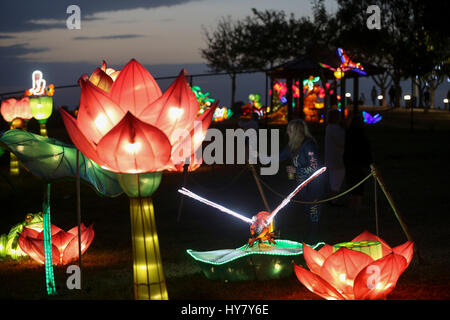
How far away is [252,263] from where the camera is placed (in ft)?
21.5

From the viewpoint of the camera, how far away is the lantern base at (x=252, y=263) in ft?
21.3

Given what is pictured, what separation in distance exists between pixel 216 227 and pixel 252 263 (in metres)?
4.00

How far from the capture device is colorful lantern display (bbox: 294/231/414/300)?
5262 millimetres

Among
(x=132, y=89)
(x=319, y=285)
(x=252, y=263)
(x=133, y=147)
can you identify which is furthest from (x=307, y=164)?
(x=133, y=147)

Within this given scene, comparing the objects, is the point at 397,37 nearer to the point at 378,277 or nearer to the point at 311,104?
the point at 311,104

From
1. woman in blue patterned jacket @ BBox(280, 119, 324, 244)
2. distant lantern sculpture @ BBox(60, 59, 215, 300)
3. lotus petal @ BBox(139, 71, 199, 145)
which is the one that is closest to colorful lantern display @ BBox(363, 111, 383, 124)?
woman in blue patterned jacket @ BBox(280, 119, 324, 244)

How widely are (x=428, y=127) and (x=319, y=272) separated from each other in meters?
27.9

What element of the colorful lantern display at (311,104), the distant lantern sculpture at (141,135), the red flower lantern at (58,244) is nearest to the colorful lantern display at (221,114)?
the colorful lantern display at (311,104)

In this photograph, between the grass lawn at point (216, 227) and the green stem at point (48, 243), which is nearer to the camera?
the green stem at point (48, 243)

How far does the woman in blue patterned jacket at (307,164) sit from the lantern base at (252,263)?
172 centimetres

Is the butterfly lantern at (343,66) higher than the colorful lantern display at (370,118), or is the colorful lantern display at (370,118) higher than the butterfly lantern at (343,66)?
the butterfly lantern at (343,66)

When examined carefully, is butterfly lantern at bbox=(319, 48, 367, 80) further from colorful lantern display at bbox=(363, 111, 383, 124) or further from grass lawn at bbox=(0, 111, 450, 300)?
colorful lantern display at bbox=(363, 111, 383, 124)

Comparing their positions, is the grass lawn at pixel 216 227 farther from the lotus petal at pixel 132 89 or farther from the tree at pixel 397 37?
the tree at pixel 397 37

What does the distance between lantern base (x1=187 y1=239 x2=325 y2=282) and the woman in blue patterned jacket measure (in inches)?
67.7
